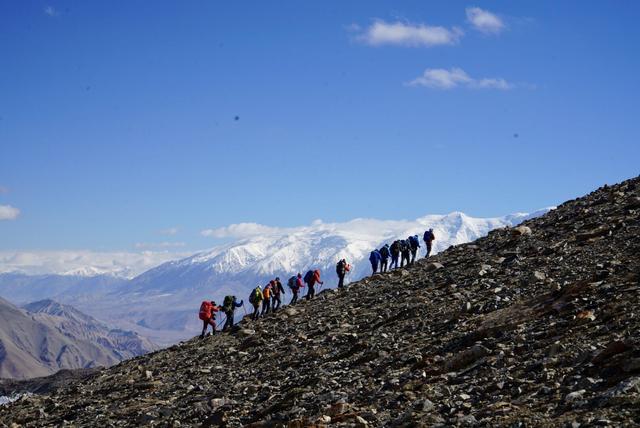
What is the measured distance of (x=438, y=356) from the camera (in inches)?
727

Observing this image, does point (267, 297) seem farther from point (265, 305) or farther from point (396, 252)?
point (396, 252)

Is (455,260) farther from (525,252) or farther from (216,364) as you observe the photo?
(216,364)

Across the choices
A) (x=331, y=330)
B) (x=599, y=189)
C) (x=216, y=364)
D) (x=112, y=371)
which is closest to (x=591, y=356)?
(x=331, y=330)

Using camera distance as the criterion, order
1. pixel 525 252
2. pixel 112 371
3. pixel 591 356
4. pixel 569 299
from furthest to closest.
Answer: pixel 112 371 → pixel 525 252 → pixel 569 299 → pixel 591 356

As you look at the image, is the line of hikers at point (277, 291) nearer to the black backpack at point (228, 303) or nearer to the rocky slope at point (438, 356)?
the black backpack at point (228, 303)

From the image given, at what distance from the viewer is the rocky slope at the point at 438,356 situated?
45.1 feet

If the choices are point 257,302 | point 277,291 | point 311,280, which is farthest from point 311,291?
point 257,302

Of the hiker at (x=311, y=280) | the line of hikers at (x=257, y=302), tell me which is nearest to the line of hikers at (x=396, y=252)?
the hiker at (x=311, y=280)

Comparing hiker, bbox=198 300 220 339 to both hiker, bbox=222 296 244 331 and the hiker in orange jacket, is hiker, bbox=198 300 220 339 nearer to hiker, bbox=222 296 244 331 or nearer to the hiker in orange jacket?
hiker, bbox=222 296 244 331

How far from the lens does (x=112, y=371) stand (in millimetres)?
36656

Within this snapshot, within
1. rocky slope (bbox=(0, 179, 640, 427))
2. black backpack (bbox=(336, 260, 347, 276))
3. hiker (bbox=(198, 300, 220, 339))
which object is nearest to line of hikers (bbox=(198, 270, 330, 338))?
hiker (bbox=(198, 300, 220, 339))

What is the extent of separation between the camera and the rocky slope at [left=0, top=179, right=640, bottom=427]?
45.1 feet

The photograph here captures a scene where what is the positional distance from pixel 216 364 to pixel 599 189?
3297 cm

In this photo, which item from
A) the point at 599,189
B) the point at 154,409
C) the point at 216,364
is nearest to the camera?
the point at 154,409
